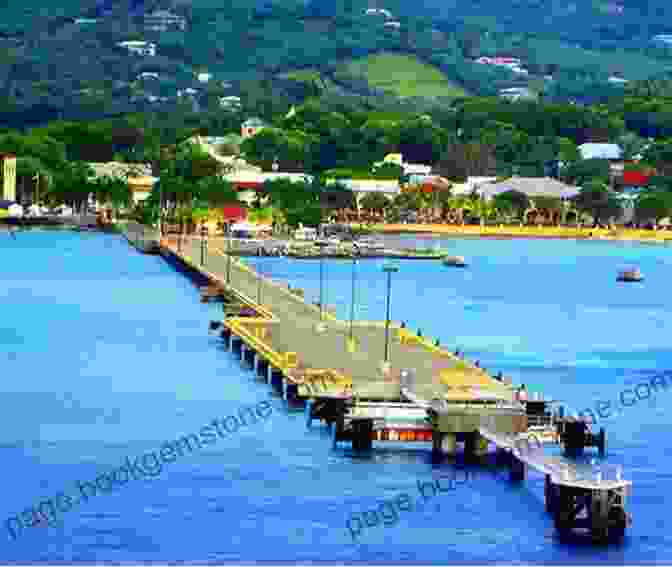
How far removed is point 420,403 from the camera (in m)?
42.8

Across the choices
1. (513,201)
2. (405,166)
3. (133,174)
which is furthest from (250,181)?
(405,166)

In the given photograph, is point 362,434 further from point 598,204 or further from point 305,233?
point 598,204

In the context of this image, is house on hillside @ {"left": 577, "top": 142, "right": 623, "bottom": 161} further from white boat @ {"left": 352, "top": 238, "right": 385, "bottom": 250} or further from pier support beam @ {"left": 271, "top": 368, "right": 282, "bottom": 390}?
pier support beam @ {"left": 271, "top": 368, "right": 282, "bottom": 390}

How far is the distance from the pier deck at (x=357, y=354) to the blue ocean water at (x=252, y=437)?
0.90 meters

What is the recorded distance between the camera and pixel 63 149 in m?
143

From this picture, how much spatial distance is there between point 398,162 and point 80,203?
24745mm

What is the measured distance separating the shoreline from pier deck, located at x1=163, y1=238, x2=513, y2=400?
6057 cm

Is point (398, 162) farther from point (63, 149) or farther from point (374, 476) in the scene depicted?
point (374, 476)

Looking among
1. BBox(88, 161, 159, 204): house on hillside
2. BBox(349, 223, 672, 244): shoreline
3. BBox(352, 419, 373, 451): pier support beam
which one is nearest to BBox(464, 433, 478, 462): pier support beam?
BBox(352, 419, 373, 451): pier support beam

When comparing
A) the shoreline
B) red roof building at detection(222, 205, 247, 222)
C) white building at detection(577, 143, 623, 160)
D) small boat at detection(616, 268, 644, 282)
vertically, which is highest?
white building at detection(577, 143, 623, 160)

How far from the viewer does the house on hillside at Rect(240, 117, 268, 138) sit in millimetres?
159125

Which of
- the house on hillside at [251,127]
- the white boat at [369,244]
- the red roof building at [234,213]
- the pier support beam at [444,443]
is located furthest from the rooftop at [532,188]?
the pier support beam at [444,443]

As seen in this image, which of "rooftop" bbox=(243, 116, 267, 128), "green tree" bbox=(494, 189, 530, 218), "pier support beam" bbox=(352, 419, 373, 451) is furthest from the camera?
"rooftop" bbox=(243, 116, 267, 128)

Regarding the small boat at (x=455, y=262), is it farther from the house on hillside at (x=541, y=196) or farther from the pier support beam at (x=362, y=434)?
the pier support beam at (x=362, y=434)
